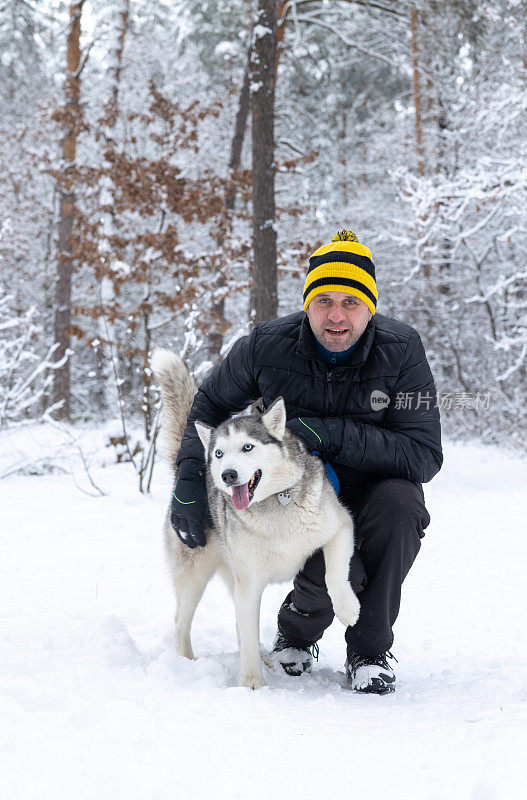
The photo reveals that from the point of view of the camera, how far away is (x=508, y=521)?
19.6ft

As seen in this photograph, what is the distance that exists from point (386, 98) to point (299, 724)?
1961cm

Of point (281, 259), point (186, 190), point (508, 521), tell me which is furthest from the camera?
point (281, 259)

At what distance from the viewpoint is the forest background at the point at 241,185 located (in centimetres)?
770

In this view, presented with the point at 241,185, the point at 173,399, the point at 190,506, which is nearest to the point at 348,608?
the point at 190,506

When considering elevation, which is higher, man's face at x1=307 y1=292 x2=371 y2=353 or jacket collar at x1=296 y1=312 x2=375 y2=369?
man's face at x1=307 y1=292 x2=371 y2=353

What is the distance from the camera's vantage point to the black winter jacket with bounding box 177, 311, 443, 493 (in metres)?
2.53

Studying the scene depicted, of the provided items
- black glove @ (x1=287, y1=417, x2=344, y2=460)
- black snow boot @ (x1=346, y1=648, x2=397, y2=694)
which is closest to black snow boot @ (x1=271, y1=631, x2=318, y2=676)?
black snow boot @ (x1=346, y1=648, x2=397, y2=694)

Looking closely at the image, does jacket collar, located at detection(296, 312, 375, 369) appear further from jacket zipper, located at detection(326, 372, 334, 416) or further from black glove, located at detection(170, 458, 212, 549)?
black glove, located at detection(170, 458, 212, 549)

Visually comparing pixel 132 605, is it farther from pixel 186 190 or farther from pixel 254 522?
pixel 186 190

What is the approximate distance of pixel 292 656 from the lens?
8.90ft

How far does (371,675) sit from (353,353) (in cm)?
122

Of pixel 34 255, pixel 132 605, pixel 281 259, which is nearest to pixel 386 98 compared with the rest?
pixel 34 255

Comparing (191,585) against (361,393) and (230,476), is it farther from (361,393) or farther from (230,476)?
(361,393)

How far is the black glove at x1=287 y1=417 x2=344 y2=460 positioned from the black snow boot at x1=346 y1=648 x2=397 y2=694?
80 centimetres
